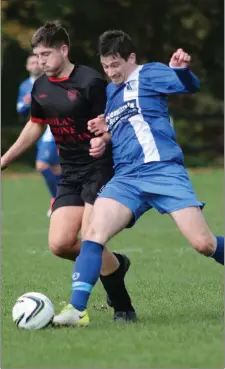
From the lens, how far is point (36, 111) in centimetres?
724

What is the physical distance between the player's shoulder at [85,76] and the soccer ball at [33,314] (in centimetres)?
153

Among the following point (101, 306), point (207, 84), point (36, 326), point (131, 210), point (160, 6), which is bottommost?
point (207, 84)

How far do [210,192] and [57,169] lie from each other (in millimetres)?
3468

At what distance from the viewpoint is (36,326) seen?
20.8 feet

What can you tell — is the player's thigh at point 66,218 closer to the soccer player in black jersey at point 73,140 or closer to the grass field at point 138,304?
the soccer player in black jersey at point 73,140

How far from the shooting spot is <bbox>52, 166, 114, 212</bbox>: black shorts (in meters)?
7.00

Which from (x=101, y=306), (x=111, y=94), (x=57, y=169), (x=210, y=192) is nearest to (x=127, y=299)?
(x=101, y=306)

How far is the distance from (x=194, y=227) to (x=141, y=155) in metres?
0.61

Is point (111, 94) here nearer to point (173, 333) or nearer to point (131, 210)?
point (131, 210)

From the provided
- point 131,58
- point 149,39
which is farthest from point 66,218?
point 149,39

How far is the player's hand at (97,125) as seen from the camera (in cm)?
667

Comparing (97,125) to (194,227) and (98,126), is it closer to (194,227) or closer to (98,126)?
(98,126)

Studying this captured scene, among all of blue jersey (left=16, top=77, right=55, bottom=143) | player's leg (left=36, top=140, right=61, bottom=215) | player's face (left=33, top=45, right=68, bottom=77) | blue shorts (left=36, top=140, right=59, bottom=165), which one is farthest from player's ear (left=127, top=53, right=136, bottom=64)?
blue shorts (left=36, top=140, right=59, bottom=165)

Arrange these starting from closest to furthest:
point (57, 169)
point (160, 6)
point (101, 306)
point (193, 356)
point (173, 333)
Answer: point (193, 356) < point (173, 333) < point (101, 306) < point (57, 169) < point (160, 6)
